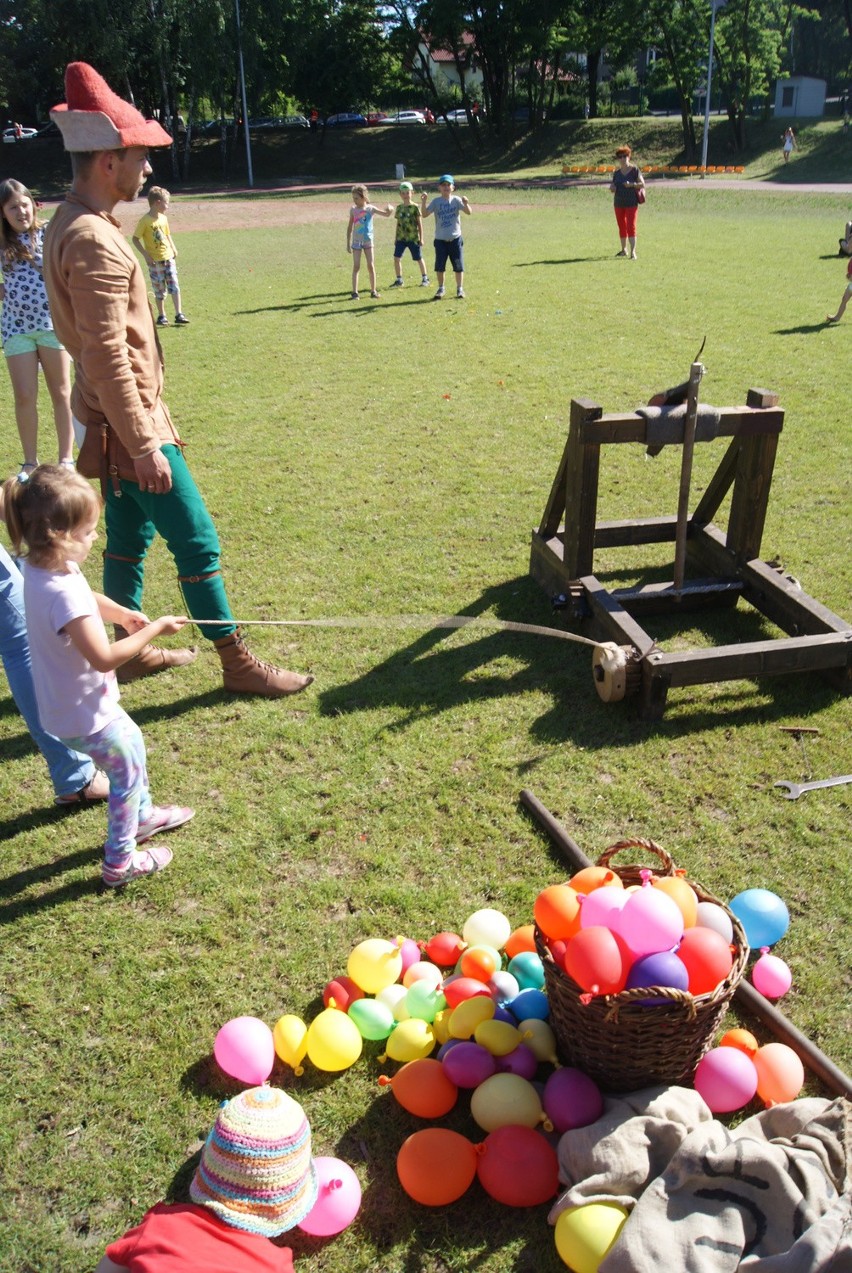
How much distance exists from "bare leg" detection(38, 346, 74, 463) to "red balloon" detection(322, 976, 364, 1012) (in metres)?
5.78

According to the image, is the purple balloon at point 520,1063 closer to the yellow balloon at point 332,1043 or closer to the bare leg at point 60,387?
the yellow balloon at point 332,1043

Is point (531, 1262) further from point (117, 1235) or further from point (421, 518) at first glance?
point (421, 518)

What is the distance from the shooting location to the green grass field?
274 cm

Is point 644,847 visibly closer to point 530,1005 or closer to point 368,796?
point 530,1005

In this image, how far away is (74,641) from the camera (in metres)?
3.23

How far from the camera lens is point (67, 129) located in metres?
3.71

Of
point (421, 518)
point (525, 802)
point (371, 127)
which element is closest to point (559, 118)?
point (371, 127)

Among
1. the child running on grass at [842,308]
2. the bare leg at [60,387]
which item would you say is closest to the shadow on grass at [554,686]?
the bare leg at [60,387]

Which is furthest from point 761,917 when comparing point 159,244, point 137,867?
point 159,244

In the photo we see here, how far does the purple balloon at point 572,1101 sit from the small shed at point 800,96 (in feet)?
202

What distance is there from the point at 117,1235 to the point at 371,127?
59.4m

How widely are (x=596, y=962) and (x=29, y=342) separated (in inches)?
267

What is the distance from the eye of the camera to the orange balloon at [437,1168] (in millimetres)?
2492

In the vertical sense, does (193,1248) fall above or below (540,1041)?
above
